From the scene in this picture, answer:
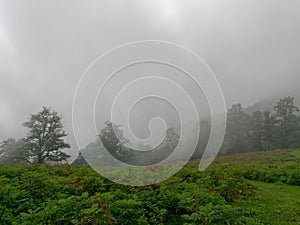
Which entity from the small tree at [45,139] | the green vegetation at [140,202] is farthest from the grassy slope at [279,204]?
the small tree at [45,139]

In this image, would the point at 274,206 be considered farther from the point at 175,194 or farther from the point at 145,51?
the point at 145,51

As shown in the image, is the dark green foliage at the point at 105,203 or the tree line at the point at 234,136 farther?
the tree line at the point at 234,136

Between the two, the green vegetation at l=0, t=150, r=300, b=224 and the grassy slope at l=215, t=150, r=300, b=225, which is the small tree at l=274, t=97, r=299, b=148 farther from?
the green vegetation at l=0, t=150, r=300, b=224

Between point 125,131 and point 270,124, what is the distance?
65.5m

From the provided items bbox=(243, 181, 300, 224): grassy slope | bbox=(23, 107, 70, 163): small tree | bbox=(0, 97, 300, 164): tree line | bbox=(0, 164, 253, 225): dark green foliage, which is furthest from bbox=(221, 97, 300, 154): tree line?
bbox=(0, 164, 253, 225): dark green foliage

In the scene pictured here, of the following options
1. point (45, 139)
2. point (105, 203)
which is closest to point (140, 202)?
point (105, 203)

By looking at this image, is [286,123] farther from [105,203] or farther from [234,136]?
[105,203]

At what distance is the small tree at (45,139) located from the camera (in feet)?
124

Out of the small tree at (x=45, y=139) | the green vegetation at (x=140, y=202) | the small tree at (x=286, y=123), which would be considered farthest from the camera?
the small tree at (x=286, y=123)

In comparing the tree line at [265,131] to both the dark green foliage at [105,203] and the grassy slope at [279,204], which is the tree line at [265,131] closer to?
the grassy slope at [279,204]

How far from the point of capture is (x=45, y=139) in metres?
39.6

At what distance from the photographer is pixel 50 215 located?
6.10 meters

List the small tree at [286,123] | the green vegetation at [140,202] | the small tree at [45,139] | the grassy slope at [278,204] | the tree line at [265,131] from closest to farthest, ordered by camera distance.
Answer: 1. the green vegetation at [140,202]
2. the grassy slope at [278,204]
3. the small tree at [45,139]
4. the small tree at [286,123]
5. the tree line at [265,131]

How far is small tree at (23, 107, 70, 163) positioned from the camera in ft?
124
